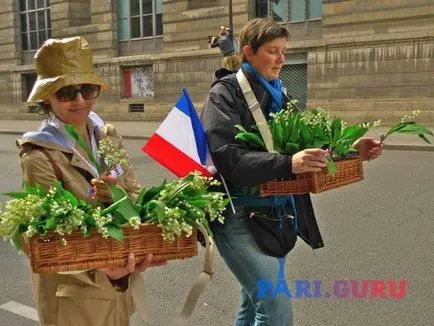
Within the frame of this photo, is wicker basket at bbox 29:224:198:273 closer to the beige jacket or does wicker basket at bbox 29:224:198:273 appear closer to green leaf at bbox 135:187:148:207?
green leaf at bbox 135:187:148:207

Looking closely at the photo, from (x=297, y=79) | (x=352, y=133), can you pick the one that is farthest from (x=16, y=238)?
(x=297, y=79)

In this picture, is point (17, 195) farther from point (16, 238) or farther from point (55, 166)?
point (55, 166)

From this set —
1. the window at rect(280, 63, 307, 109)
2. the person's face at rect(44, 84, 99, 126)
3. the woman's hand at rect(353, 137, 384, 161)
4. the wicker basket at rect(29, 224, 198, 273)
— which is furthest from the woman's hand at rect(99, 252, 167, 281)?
the window at rect(280, 63, 307, 109)

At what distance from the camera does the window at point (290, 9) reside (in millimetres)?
20031

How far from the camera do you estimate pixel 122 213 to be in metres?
1.76

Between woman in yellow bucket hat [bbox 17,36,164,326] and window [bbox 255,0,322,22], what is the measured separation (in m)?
18.9

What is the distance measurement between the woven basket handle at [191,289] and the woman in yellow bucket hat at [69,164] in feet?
0.17

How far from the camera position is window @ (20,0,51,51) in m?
28.8

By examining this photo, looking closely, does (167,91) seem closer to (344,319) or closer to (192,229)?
(344,319)

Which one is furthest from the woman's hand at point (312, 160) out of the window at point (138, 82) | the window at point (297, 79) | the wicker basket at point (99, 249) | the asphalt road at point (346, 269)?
the window at point (138, 82)

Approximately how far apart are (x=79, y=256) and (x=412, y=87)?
17.3m

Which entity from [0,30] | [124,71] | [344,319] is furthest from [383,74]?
[0,30]

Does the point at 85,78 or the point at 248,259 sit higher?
the point at 85,78

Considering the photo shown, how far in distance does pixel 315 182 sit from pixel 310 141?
0.20 m
